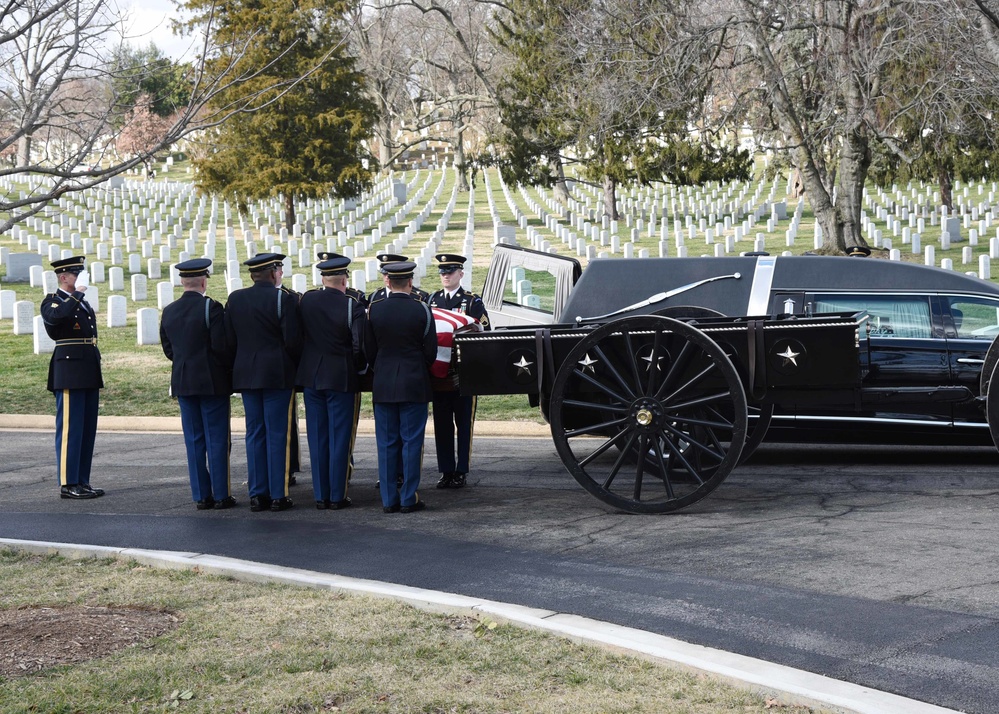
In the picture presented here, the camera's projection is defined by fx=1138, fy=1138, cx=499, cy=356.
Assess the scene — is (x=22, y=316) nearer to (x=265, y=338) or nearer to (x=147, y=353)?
(x=147, y=353)

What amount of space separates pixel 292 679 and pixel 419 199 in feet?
153

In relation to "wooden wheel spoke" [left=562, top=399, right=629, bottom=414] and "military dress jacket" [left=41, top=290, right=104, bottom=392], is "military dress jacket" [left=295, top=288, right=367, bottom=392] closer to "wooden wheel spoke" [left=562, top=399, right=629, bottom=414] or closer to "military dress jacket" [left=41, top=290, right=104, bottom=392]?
"wooden wheel spoke" [left=562, top=399, right=629, bottom=414]

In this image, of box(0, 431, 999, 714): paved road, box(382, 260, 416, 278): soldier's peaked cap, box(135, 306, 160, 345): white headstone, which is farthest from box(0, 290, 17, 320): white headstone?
box(382, 260, 416, 278): soldier's peaked cap

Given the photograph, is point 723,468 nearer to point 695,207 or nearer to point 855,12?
point 855,12

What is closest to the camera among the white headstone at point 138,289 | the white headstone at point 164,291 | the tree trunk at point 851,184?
the white headstone at point 164,291

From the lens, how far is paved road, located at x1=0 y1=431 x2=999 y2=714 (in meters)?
4.73

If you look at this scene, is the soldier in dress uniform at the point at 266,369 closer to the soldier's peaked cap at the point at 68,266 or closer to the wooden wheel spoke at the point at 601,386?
the soldier's peaked cap at the point at 68,266

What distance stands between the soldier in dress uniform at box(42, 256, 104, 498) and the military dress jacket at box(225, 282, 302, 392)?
1345 millimetres

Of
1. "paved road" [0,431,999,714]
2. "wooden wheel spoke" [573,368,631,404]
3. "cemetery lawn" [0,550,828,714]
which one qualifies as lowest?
"cemetery lawn" [0,550,828,714]

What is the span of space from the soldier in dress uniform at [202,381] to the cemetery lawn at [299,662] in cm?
247

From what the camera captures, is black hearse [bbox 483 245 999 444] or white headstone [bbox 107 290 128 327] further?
white headstone [bbox 107 290 128 327]

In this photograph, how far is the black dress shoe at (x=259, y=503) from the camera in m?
7.90

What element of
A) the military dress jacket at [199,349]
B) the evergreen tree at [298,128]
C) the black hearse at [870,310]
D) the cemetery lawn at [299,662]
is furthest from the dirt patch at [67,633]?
the evergreen tree at [298,128]

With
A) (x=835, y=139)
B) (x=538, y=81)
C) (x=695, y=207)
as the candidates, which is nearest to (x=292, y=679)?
(x=835, y=139)
